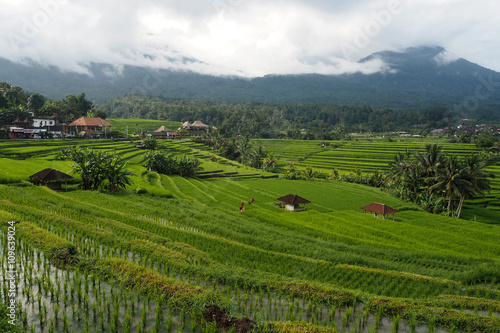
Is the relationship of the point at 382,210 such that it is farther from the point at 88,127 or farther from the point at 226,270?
the point at 88,127

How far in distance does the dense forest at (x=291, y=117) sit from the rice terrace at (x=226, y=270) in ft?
214

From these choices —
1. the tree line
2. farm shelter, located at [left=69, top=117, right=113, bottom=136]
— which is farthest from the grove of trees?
the tree line

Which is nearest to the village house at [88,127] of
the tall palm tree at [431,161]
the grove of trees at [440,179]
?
the grove of trees at [440,179]

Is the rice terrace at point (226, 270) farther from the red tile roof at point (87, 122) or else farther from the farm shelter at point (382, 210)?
the red tile roof at point (87, 122)

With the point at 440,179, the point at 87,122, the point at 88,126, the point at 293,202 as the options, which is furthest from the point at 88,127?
the point at 440,179

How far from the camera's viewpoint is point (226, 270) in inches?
347

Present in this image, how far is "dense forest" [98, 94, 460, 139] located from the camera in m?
107

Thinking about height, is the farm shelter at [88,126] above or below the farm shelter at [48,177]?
above

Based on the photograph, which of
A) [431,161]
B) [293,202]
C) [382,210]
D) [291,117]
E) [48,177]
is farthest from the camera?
[291,117]

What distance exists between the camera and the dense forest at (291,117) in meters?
107

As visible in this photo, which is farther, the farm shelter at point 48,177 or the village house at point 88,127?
the village house at point 88,127

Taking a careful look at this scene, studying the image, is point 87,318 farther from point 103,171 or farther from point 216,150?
point 216,150

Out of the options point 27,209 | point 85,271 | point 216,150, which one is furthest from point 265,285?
point 216,150

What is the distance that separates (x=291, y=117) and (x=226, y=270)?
495 feet
